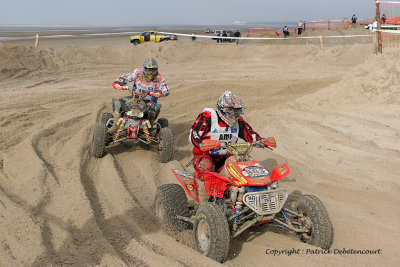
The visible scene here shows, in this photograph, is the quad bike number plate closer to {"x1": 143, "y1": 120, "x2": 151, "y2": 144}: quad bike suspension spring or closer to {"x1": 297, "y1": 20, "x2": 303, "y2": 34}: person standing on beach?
{"x1": 143, "y1": 120, "x2": 151, "y2": 144}: quad bike suspension spring

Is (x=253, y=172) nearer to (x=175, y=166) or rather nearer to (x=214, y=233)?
(x=214, y=233)

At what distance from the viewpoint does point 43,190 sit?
637cm

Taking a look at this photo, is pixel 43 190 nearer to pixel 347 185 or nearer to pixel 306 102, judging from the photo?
pixel 347 185

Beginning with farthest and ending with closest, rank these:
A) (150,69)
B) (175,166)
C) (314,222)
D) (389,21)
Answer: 1. (389,21)
2. (150,69)
3. (175,166)
4. (314,222)

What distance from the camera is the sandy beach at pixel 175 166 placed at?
4.81m

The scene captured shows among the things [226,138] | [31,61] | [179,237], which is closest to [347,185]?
[226,138]

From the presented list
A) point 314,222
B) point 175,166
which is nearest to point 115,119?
point 175,166

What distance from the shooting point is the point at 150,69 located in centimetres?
884

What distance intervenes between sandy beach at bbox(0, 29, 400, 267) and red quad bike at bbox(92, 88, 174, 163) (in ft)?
0.88

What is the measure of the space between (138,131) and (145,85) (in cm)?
125

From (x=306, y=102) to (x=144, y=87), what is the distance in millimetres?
4760

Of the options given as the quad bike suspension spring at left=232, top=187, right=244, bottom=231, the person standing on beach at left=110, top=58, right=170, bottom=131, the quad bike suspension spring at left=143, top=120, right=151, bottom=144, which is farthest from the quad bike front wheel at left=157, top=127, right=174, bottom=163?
the quad bike suspension spring at left=232, top=187, right=244, bottom=231

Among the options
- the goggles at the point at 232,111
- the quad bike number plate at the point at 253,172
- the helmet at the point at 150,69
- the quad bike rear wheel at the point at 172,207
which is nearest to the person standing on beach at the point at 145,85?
the helmet at the point at 150,69

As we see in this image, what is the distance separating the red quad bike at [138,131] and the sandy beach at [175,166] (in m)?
0.27
